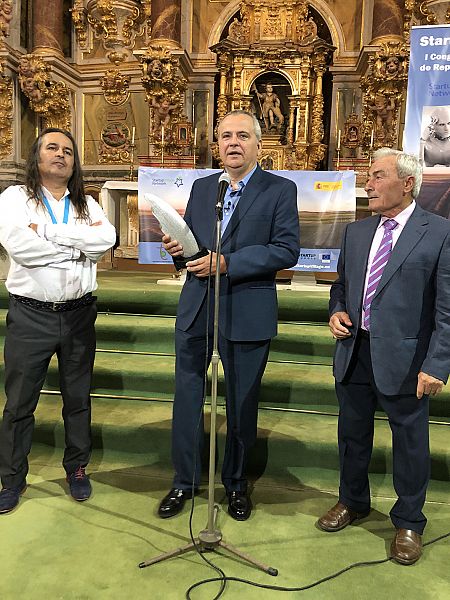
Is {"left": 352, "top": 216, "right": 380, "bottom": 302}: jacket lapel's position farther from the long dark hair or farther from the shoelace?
the shoelace

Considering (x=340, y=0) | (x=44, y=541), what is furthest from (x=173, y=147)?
(x=44, y=541)

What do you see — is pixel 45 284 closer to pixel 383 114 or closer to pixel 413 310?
pixel 413 310

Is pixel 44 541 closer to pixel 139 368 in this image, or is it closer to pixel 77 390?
pixel 77 390

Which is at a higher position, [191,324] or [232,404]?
[191,324]

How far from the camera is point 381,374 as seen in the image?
2246 millimetres

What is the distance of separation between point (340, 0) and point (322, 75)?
1.22 m

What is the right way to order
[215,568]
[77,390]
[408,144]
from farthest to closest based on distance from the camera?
[408,144], [77,390], [215,568]

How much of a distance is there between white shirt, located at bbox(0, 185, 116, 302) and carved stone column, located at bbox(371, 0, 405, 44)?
6.83 metres

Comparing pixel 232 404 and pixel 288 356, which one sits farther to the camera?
pixel 288 356

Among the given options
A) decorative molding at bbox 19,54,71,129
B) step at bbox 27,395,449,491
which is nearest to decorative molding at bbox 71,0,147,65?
decorative molding at bbox 19,54,71,129

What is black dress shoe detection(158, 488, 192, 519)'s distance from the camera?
2566mm

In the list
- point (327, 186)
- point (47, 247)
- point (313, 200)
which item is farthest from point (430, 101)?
point (47, 247)

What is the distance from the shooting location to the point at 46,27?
8.27 meters

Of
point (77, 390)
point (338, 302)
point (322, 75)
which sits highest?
point (322, 75)
